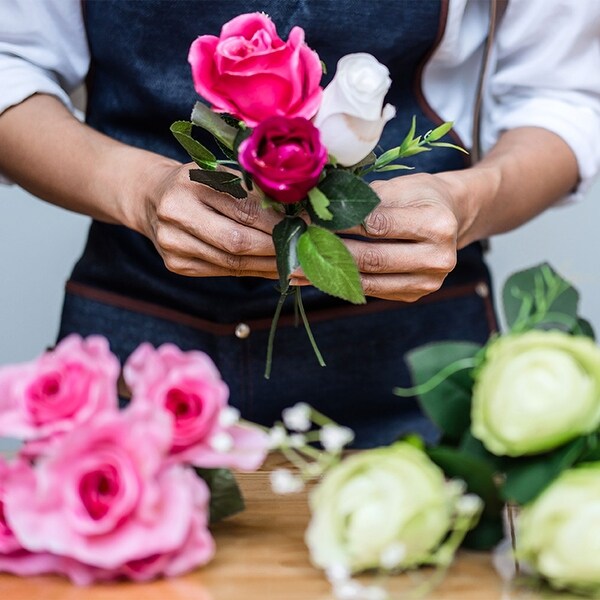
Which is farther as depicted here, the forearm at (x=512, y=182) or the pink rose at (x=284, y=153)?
the forearm at (x=512, y=182)

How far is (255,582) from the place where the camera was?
54 cm

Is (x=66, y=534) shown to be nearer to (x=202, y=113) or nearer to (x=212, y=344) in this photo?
(x=202, y=113)

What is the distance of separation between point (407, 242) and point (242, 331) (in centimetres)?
24

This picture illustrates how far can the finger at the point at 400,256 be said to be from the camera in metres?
0.78

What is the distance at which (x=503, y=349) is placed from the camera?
514 mm

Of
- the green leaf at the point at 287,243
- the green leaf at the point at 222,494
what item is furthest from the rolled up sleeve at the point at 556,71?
the green leaf at the point at 222,494

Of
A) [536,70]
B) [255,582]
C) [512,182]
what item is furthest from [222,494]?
[536,70]

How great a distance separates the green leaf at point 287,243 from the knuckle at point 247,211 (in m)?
0.11

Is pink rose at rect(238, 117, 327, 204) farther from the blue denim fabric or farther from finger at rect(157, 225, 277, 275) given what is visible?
the blue denim fabric

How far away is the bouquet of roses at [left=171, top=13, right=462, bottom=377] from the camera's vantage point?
1.89ft

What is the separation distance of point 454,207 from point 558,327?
0.31m

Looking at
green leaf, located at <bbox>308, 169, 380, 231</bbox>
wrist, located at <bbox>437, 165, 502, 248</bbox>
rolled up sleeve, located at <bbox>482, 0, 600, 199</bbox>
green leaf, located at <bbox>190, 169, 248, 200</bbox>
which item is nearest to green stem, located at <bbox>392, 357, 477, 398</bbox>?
green leaf, located at <bbox>308, 169, 380, 231</bbox>

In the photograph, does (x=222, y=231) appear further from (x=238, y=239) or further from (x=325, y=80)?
(x=325, y=80)

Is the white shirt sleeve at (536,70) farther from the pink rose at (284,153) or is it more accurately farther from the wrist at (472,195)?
the pink rose at (284,153)
